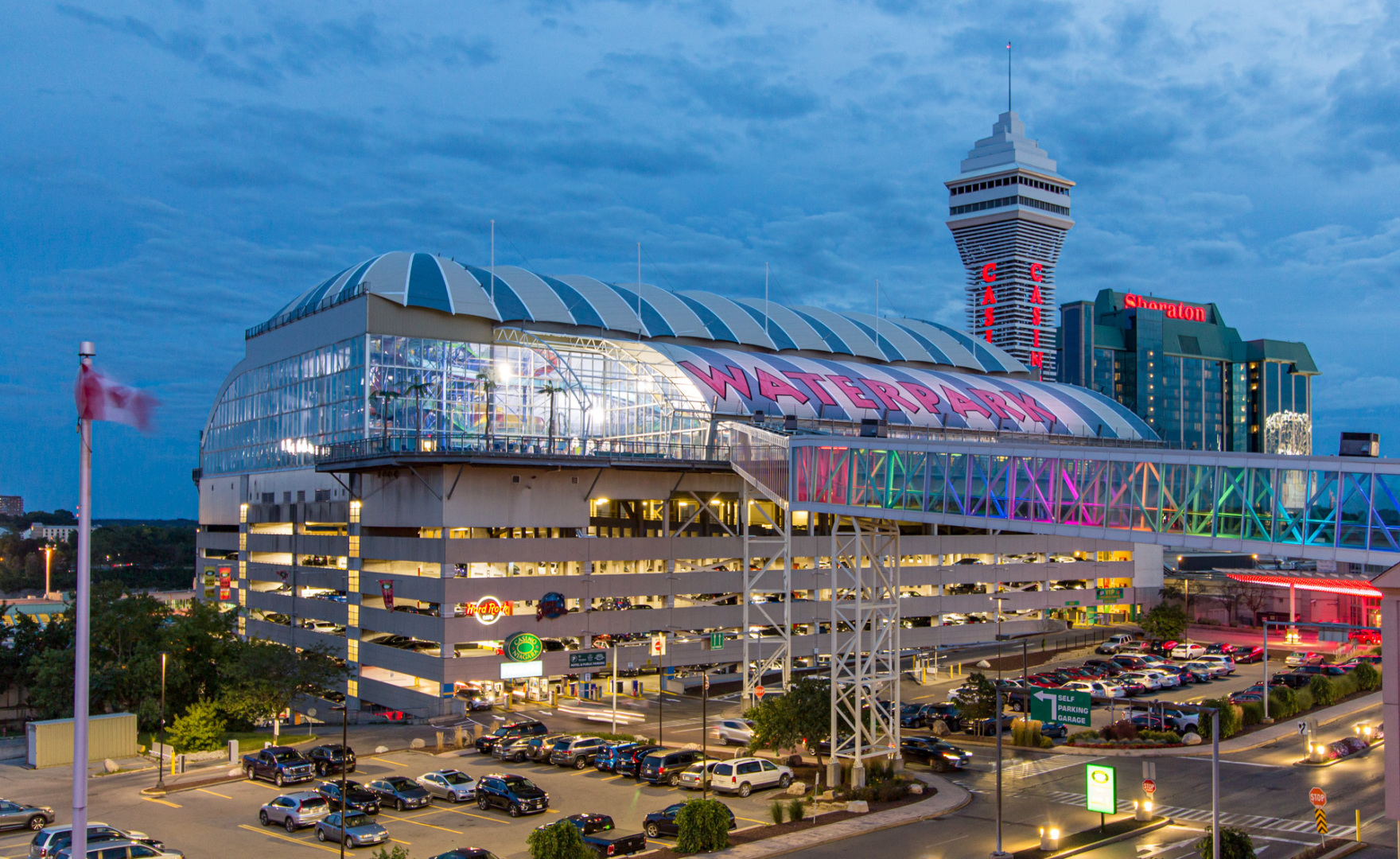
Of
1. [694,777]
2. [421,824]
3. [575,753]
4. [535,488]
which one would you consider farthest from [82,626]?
[535,488]

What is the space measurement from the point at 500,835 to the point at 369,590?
36.0 meters

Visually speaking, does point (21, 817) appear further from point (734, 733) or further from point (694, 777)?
point (734, 733)

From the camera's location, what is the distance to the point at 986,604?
301 ft

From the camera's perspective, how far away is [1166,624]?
9319 cm

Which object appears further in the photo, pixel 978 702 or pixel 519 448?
pixel 519 448

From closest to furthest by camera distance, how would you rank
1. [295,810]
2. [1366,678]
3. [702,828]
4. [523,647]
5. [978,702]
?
[702,828] < [295,810] < [978,702] < [523,647] < [1366,678]

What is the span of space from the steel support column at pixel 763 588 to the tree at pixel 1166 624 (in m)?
35.8

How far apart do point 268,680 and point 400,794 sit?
1831 cm

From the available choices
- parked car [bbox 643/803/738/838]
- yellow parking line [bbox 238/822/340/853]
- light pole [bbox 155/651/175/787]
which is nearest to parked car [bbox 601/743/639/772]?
parked car [bbox 643/803/738/838]

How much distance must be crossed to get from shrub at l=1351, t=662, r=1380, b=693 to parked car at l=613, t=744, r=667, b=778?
4941 centimetres

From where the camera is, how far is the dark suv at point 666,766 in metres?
46.1

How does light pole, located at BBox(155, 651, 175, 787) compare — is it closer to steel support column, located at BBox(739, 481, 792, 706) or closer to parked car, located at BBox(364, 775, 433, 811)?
parked car, located at BBox(364, 775, 433, 811)

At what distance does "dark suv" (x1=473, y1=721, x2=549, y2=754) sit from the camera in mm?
53500

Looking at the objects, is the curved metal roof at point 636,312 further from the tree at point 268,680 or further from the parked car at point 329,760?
the parked car at point 329,760
